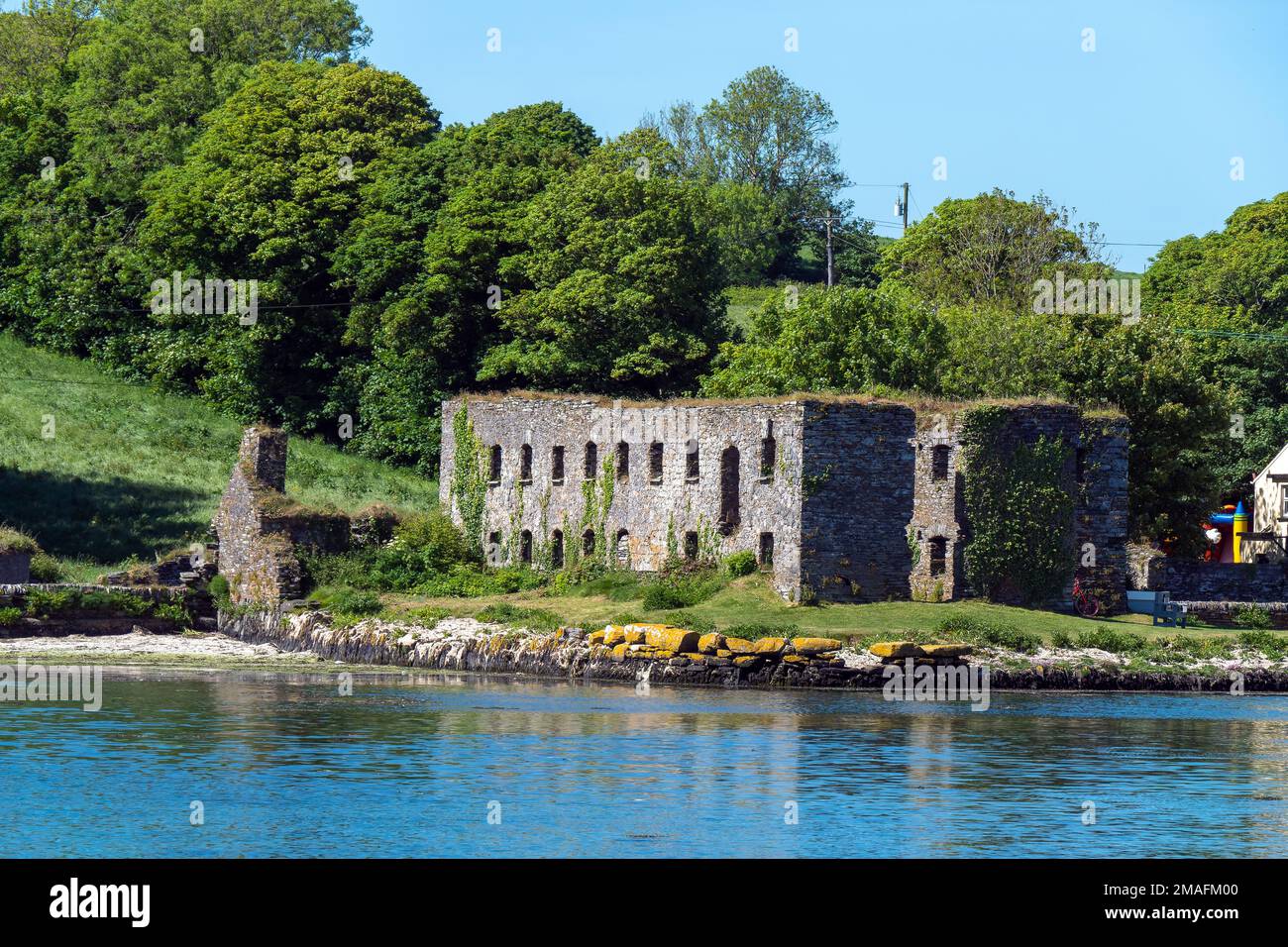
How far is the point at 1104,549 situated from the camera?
57531 mm

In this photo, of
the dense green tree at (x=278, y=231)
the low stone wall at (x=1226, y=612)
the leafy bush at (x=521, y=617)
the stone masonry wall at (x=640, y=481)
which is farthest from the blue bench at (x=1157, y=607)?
the dense green tree at (x=278, y=231)

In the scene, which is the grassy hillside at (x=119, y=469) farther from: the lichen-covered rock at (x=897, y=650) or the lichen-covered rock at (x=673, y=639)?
the lichen-covered rock at (x=897, y=650)

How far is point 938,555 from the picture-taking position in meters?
56.2

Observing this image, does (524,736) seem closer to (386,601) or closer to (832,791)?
(832,791)

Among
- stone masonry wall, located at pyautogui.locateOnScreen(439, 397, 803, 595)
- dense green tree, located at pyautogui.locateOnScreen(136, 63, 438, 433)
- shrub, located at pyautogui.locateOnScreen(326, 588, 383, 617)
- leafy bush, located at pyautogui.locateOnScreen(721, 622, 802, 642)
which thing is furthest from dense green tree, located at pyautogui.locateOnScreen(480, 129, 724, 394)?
leafy bush, located at pyautogui.locateOnScreen(721, 622, 802, 642)

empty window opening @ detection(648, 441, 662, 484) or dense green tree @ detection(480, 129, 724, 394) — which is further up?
dense green tree @ detection(480, 129, 724, 394)

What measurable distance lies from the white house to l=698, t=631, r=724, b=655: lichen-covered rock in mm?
41527

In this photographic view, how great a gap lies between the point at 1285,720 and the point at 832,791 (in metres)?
15.2

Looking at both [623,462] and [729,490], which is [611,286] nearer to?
[623,462]

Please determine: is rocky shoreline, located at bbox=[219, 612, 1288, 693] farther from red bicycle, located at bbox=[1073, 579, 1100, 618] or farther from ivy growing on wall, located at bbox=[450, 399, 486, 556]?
ivy growing on wall, located at bbox=[450, 399, 486, 556]

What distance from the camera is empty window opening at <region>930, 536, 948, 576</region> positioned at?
56000 mm

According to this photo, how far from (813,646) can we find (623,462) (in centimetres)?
1429

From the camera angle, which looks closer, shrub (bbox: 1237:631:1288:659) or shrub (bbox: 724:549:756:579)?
shrub (bbox: 1237:631:1288:659)

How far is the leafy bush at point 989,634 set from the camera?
48.8 meters
